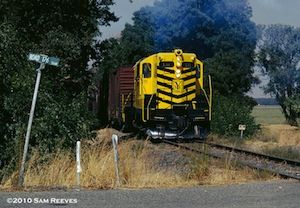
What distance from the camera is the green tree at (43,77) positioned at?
12016mm

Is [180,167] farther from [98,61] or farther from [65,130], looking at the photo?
[98,61]

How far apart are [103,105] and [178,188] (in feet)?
94.1

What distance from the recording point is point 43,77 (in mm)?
14242

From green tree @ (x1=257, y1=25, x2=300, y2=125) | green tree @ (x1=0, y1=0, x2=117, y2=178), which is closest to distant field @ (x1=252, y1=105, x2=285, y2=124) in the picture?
green tree @ (x1=257, y1=25, x2=300, y2=125)

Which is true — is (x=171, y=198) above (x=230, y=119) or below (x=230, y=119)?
below

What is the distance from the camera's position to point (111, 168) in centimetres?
1118

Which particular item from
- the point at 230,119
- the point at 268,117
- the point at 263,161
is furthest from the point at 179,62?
the point at 268,117

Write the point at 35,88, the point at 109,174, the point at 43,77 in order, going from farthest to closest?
the point at 43,77 → the point at 109,174 → the point at 35,88

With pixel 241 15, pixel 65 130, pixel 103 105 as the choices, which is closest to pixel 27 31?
pixel 65 130

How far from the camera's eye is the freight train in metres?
23.1

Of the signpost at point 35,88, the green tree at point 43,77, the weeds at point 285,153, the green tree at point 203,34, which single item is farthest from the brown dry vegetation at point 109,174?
the green tree at point 203,34

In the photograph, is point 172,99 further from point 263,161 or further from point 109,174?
point 109,174

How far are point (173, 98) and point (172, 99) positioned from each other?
2.6 inches

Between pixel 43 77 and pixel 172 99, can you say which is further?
pixel 172 99
